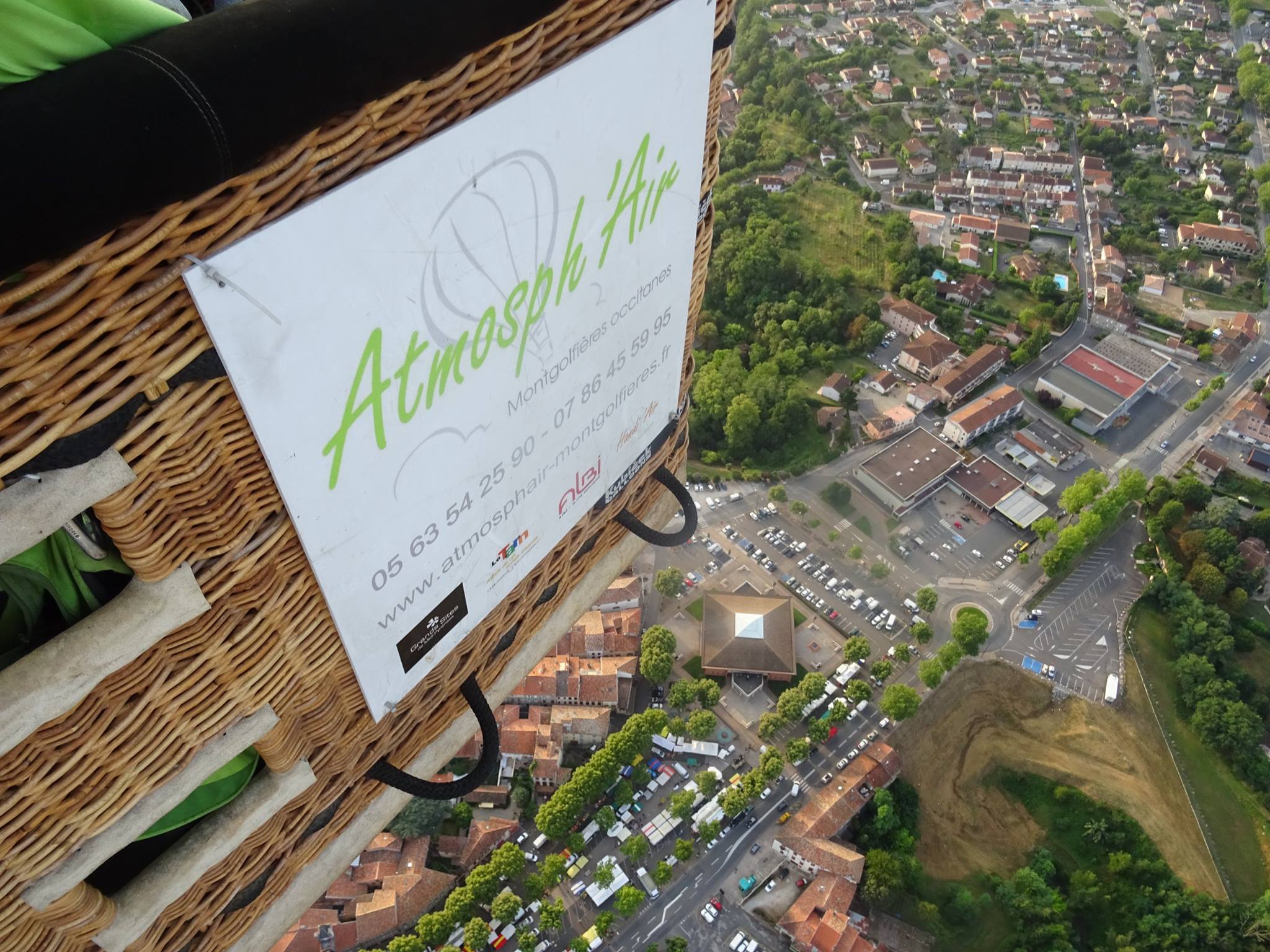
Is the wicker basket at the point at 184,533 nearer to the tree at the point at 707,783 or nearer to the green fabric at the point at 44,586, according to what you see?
the green fabric at the point at 44,586

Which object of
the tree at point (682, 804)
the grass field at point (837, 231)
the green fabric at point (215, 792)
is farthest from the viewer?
the grass field at point (837, 231)

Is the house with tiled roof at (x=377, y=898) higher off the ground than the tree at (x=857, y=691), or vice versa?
the tree at (x=857, y=691)

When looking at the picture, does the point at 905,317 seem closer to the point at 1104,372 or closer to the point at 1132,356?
the point at 1104,372

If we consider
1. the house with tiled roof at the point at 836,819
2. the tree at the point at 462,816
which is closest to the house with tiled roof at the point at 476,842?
the tree at the point at 462,816

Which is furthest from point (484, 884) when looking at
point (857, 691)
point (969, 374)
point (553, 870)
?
point (969, 374)

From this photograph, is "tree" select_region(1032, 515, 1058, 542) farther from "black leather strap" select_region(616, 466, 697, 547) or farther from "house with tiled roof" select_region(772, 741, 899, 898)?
"black leather strap" select_region(616, 466, 697, 547)
